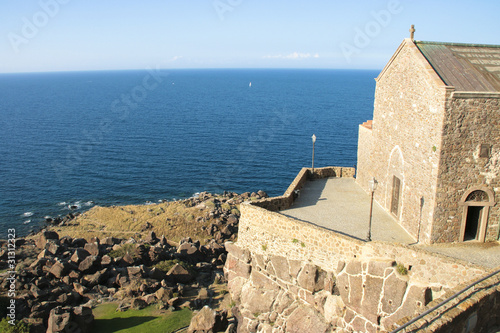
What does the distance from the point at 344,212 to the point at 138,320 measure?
13536mm

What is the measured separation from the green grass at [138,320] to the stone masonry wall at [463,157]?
1493 centimetres

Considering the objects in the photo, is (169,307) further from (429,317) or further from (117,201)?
(117,201)

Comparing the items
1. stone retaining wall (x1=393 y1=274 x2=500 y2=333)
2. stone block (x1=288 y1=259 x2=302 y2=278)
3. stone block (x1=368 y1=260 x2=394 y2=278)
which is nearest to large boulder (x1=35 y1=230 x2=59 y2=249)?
stone block (x1=288 y1=259 x2=302 y2=278)

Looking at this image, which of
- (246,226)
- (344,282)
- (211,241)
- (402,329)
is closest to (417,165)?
(344,282)

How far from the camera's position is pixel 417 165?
68.4 feet

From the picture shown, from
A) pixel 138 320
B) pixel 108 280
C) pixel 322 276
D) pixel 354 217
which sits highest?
pixel 354 217

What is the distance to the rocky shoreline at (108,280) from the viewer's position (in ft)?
76.4

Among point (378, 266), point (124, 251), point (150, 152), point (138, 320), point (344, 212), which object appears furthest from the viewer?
point (150, 152)

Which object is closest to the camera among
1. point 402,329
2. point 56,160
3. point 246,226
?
point 402,329

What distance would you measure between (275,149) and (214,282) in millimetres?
48223

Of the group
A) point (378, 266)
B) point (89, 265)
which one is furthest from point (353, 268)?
point (89, 265)

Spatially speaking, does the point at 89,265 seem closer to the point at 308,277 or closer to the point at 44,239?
the point at 44,239

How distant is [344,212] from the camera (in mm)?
23984

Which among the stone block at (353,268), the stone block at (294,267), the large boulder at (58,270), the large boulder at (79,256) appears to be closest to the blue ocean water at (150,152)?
the large boulder at (79,256)
